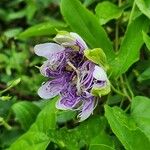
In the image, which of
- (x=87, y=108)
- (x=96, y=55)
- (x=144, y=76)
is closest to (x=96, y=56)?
(x=96, y=55)

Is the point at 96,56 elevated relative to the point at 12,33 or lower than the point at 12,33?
elevated

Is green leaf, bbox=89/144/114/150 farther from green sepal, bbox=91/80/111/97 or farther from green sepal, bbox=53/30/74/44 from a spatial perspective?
green sepal, bbox=53/30/74/44

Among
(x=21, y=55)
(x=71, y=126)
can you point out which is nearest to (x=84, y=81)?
(x=71, y=126)

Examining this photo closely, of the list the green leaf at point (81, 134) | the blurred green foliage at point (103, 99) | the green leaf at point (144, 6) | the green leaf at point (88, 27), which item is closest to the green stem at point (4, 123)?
the blurred green foliage at point (103, 99)

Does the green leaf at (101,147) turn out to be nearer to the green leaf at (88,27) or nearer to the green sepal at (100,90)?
the green sepal at (100,90)

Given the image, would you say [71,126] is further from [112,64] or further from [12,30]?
[12,30]

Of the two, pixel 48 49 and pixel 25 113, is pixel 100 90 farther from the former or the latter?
pixel 25 113
